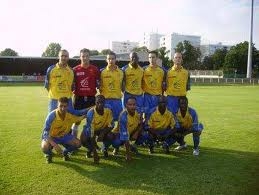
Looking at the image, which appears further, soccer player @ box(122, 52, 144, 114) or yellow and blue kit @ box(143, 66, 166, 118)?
yellow and blue kit @ box(143, 66, 166, 118)

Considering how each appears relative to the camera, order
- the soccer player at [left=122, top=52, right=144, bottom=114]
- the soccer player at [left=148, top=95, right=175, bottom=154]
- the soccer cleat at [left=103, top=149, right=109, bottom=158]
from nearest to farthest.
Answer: the soccer cleat at [left=103, top=149, right=109, bottom=158] → the soccer player at [left=148, top=95, right=175, bottom=154] → the soccer player at [left=122, top=52, right=144, bottom=114]

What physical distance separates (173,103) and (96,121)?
1994 mm

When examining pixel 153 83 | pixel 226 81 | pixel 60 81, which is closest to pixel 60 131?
pixel 60 81

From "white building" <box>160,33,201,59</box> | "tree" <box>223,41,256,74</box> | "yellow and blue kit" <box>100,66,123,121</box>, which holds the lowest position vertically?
"yellow and blue kit" <box>100,66,123,121</box>

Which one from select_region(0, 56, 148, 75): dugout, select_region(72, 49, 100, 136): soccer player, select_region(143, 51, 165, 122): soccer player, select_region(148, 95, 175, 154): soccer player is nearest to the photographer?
select_region(148, 95, 175, 154): soccer player

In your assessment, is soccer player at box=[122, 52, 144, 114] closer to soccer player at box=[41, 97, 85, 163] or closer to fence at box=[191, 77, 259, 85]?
soccer player at box=[41, 97, 85, 163]

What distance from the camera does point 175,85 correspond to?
8836 mm

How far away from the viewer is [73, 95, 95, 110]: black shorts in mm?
8445

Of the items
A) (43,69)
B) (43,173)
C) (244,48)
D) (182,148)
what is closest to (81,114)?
(43,173)

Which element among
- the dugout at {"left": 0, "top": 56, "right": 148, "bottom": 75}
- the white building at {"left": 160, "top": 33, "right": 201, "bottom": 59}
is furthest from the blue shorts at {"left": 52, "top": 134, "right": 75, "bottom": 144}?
the white building at {"left": 160, "top": 33, "right": 201, "bottom": 59}

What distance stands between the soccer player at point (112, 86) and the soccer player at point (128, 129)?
0.63 metres

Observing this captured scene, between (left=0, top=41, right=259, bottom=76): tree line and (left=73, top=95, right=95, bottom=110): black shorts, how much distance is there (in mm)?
69421

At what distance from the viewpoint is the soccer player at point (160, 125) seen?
805cm

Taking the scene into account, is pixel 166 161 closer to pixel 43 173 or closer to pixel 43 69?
pixel 43 173
